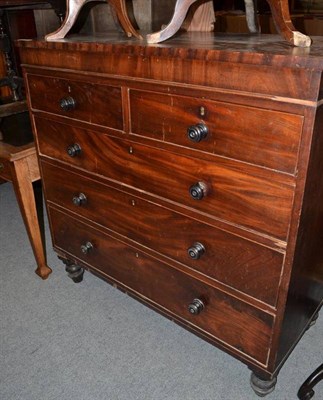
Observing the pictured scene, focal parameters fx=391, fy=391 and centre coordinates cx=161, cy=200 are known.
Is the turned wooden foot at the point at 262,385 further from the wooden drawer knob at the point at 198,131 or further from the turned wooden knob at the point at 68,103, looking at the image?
the turned wooden knob at the point at 68,103

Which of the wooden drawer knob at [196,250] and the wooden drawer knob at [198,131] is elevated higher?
the wooden drawer knob at [198,131]

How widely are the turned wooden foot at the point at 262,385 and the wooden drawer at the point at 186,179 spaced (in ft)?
1.81

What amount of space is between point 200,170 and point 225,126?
0.15 meters

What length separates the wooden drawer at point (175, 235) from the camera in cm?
102

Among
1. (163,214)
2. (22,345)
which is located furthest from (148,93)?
(22,345)

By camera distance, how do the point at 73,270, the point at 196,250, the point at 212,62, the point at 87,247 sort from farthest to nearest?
the point at 73,270, the point at 87,247, the point at 196,250, the point at 212,62

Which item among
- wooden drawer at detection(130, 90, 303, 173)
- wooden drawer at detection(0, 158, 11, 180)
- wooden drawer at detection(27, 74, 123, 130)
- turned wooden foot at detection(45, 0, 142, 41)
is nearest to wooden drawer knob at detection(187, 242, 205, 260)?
wooden drawer at detection(130, 90, 303, 173)

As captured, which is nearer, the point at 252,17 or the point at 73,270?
the point at 252,17

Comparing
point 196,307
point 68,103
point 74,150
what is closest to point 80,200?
point 74,150

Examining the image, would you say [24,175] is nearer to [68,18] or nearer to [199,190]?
[68,18]

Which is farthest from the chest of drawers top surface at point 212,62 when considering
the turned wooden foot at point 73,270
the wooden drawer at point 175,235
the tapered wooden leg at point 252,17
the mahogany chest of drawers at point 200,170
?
the turned wooden foot at point 73,270

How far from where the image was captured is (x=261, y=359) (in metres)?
1.15

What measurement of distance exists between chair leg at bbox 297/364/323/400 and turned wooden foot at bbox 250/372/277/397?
0.09 m

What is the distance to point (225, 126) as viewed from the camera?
91 centimetres
